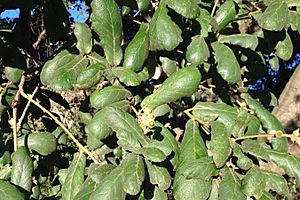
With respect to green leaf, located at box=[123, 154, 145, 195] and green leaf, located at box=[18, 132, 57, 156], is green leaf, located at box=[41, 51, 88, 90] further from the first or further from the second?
green leaf, located at box=[123, 154, 145, 195]

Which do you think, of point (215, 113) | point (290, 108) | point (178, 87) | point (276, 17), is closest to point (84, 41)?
point (178, 87)

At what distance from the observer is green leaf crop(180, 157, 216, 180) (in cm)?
119

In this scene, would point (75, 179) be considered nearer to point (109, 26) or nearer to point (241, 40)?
point (109, 26)

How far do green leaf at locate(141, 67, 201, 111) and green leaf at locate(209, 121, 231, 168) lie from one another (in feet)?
0.39

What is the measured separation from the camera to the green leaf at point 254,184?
121cm

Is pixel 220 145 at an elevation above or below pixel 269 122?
above

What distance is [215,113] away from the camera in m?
1.45

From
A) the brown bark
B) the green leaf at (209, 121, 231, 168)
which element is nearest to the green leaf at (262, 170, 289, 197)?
the green leaf at (209, 121, 231, 168)

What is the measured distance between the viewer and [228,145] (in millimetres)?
1264

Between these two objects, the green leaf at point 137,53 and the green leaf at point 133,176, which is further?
the green leaf at point 137,53

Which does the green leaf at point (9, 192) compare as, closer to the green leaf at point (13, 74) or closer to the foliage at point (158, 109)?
the foliage at point (158, 109)

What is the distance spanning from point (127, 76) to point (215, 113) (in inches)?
10.9

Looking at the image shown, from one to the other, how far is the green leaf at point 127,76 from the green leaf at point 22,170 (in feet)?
1.08

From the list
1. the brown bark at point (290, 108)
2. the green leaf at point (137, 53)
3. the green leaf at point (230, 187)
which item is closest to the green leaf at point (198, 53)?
the green leaf at point (137, 53)
